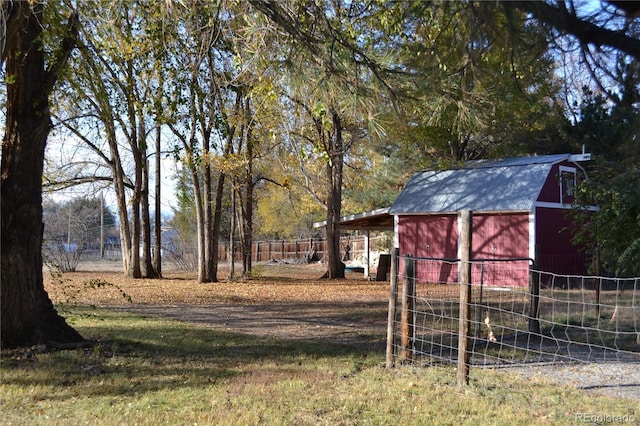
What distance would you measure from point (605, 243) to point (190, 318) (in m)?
8.18

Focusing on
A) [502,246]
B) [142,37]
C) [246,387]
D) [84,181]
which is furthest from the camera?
[84,181]

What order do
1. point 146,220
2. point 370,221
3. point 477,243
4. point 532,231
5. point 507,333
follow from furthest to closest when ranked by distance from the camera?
point 370,221 < point 146,220 < point 477,243 < point 532,231 < point 507,333

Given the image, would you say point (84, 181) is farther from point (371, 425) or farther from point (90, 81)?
point (371, 425)

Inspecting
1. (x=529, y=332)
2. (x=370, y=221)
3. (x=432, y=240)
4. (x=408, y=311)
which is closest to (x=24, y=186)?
(x=408, y=311)

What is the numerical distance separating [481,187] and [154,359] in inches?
622

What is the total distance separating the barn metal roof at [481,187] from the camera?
19.8 metres

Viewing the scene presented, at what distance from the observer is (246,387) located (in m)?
6.34

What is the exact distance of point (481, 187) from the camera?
2122 centimetres

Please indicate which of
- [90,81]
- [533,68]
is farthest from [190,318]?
[533,68]

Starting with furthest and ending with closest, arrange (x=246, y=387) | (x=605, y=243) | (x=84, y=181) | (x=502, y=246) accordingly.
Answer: (x=84, y=181)
(x=502, y=246)
(x=605, y=243)
(x=246, y=387)

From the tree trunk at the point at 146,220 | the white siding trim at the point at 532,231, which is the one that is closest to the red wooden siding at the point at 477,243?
the white siding trim at the point at 532,231

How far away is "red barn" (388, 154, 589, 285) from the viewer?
64.1 feet

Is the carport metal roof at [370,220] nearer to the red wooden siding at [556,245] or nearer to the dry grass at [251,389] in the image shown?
the red wooden siding at [556,245]

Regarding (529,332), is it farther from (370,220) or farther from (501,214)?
(370,220)
